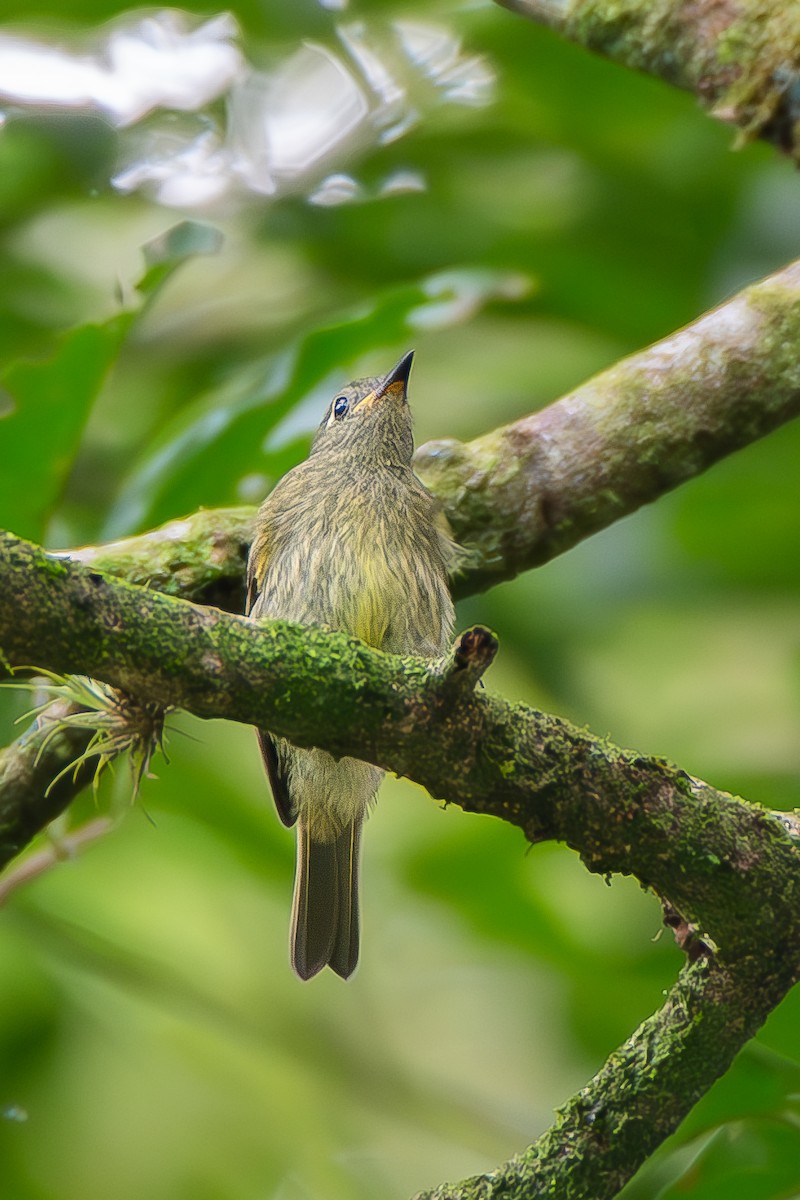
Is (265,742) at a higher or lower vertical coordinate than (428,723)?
higher

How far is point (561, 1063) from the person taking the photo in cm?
407

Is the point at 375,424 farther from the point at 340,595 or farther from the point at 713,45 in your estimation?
the point at 713,45

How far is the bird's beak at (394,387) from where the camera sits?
354 cm

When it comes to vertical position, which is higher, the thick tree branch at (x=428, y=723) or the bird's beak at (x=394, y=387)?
the bird's beak at (x=394, y=387)

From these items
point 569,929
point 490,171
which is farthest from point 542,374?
point 569,929

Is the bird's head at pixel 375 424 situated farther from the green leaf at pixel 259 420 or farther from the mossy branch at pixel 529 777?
the mossy branch at pixel 529 777

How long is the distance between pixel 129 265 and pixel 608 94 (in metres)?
1.73

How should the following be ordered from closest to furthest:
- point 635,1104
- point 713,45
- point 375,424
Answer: point 635,1104, point 713,45, point 375,424

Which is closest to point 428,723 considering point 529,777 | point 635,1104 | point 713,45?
point 529,777

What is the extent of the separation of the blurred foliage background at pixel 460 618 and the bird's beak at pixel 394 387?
0.11m

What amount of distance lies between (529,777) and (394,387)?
A: 2.02 meters

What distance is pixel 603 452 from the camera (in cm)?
300

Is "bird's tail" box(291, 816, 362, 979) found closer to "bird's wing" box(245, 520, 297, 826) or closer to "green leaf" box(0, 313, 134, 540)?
"bird's wing" box(245, 520, 297, 826)

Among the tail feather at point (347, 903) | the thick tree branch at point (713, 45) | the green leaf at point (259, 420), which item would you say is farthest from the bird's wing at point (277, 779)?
the thick tree branch at point (713, 45)
